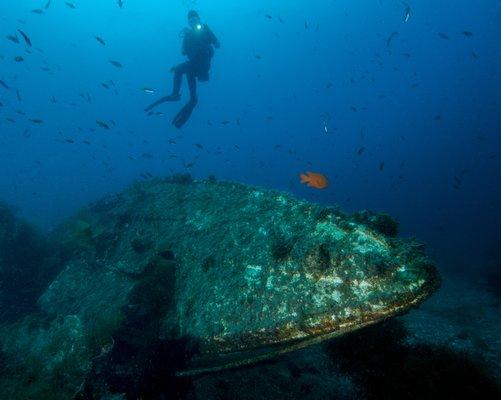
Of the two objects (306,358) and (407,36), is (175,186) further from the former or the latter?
(407,36)

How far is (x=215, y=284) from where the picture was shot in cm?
428

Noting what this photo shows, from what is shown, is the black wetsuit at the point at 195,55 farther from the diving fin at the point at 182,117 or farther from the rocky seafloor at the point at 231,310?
the rocky seafloor at the point at 231,310

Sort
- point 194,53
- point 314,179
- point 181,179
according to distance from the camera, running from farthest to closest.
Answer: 1. point 194,53
2. point 314,179
3. point 181,179

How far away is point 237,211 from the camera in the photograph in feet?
16.3

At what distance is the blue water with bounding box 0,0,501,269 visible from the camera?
334ft

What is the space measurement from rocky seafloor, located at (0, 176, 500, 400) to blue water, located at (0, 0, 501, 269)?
203ft

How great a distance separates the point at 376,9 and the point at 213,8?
55512 millimetres

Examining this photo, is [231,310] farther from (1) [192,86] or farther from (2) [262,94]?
(2) [262,94]

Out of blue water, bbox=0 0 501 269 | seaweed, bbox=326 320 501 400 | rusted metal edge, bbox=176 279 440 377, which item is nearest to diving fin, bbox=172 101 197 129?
seaweed, bbox=326 320 501 400

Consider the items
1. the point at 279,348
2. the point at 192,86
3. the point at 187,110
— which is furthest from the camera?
the point at 192,86

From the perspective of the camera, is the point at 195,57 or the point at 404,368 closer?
the point at 404,368

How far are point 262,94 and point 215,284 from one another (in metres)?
183

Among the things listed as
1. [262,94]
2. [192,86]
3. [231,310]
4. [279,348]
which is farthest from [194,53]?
[262,94]

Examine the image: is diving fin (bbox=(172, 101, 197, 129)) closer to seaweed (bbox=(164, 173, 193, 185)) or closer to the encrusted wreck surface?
seaweed (bbox=(164, 173, 193, 185))
